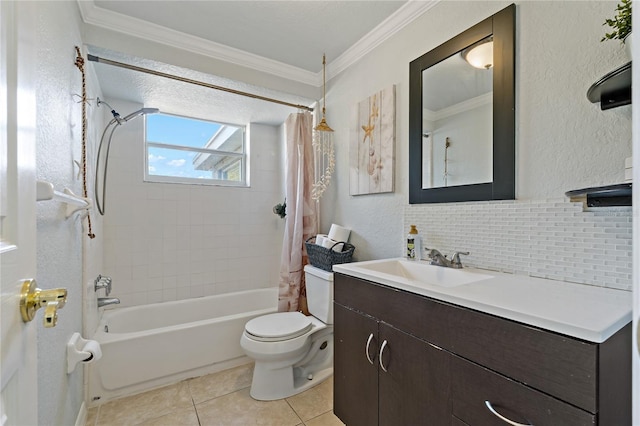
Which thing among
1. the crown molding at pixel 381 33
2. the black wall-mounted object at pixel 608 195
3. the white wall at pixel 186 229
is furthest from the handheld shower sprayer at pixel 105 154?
the black wall-mounted object at pixel 608 195

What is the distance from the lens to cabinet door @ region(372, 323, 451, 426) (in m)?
0.95

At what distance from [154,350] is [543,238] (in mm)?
2291

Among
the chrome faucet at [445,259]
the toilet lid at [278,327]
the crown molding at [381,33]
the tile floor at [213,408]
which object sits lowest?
the tile floor at [213,408]

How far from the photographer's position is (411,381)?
1.05 meters

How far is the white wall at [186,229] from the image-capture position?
2471mm

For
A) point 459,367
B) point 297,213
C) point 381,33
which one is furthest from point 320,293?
point 381,33

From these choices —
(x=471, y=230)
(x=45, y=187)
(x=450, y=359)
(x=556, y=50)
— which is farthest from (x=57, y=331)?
(x=556, y=50)

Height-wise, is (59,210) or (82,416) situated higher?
(59,210)

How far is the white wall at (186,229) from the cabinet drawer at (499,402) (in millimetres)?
2445

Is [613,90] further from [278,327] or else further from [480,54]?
[278,327]

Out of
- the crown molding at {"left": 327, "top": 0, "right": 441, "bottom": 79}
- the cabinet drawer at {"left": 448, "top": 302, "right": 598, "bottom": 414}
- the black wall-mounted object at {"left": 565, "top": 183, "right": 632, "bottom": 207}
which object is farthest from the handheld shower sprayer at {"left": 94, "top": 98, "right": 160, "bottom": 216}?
the black wall-mounted object at {"left": 565, "top": 183, "right": 632, "bottom": 207}

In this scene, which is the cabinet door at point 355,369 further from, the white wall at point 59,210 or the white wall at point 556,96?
the white wall at point 59,210

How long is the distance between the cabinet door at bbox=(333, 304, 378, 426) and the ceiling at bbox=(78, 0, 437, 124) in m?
1.72

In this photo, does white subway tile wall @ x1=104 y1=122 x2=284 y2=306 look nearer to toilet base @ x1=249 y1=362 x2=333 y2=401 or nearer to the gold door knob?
toilet base @ x1=249 y1=362 x2=333 y2=401
